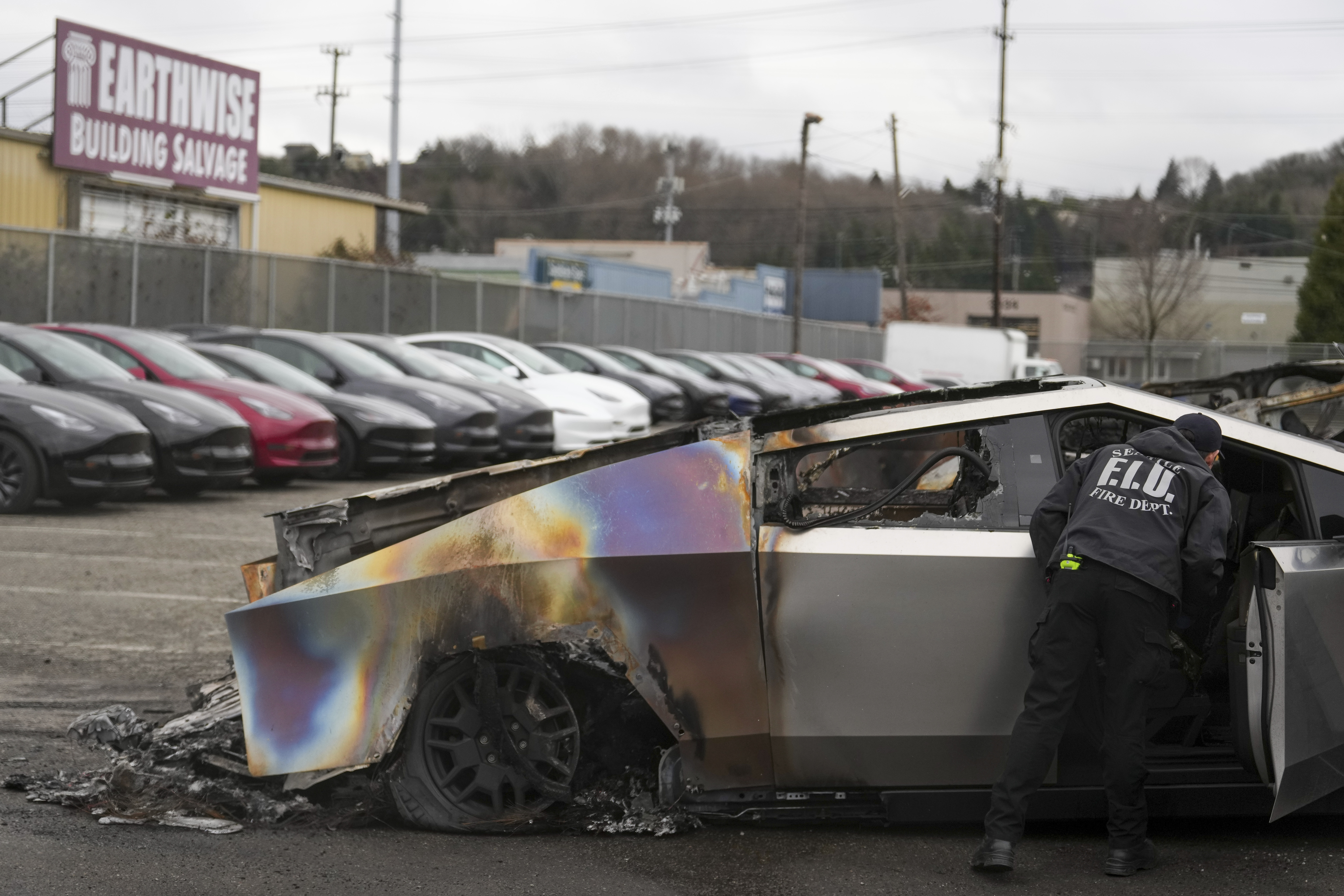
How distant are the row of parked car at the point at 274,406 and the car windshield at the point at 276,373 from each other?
0.06 feet

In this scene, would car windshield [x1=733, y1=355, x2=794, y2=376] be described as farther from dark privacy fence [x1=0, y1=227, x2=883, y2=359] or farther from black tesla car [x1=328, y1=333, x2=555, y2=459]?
black tesla car [x1=328, y1=333, x2=555, y2=459]

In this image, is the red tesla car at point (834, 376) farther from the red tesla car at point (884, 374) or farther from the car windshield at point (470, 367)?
the car windshield at point (470, 367)

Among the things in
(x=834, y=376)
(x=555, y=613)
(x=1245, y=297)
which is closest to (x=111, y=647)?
(x=555, y=613)

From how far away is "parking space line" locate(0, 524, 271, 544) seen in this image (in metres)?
9.96

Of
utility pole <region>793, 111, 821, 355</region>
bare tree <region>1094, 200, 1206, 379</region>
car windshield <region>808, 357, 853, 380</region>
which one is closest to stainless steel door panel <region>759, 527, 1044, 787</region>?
car windshield <region>808, 357, 853, 380</region>

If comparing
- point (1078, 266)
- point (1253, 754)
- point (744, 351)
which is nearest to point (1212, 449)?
point (1253, 754)

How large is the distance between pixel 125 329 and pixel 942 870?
11.9 metres

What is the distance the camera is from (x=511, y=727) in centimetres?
415

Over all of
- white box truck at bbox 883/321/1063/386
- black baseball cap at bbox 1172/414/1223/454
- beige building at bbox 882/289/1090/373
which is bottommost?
black baseball cap at bbox 1172/414/1223/454

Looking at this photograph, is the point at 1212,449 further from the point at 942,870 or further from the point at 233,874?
the point at 233,874

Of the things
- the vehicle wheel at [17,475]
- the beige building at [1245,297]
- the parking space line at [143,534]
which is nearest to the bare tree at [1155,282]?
the beige building at [1245,297]

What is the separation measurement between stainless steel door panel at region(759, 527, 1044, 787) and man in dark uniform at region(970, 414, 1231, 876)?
110mm

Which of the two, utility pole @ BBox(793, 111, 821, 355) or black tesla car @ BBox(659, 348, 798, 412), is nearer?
black tesla car @ BBox(659, 348, 798, 412)

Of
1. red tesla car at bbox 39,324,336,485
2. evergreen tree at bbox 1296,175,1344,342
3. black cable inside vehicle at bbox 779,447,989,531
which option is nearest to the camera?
black cable inside vehicle at bbox 779,447,989,531
